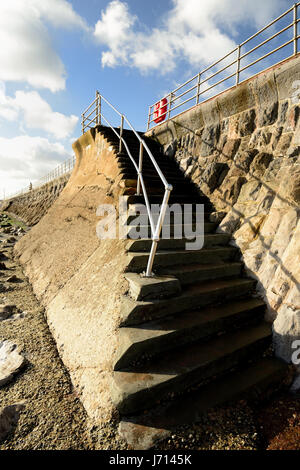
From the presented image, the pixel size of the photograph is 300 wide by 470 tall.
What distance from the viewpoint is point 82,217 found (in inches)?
195

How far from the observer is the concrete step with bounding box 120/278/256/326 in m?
2.14

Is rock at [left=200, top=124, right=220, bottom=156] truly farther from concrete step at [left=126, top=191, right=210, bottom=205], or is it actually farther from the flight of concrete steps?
the flight of concrete steps

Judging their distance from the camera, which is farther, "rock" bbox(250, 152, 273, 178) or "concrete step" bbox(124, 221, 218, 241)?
"rock" bbox(250, 152, 273, 178)

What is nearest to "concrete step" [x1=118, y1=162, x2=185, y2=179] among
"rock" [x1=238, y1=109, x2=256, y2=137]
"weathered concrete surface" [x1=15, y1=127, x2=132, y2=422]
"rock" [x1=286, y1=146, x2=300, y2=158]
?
"weathered concrete surface" [x1=15, y1=127, x2=132, y2=422]

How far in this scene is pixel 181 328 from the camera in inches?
83.2

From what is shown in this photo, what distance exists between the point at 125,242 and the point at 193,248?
3.00 ft

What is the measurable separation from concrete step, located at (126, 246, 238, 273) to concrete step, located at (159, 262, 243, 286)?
→ 0.25ft

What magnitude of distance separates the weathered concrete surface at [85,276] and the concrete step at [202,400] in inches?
9.5

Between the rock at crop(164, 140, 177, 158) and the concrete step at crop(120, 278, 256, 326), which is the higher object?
the rock at crop(164, 140, 177, 158)

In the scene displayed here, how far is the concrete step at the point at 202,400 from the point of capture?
1612 mm
